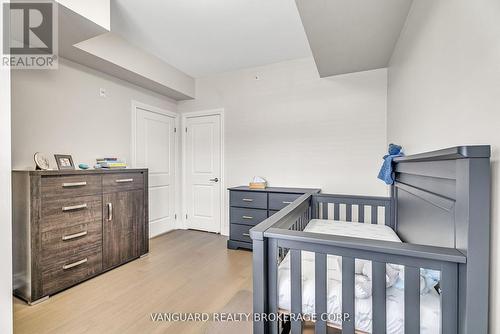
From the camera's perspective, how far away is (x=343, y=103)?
3.00 m

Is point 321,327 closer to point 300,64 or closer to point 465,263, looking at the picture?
point 465,263

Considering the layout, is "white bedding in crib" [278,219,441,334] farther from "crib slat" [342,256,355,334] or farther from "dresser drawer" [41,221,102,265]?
"dresser drawer" [41,221,102,265]

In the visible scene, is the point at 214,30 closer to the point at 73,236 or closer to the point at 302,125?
the point at 302,125

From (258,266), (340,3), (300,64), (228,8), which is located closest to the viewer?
(258,266)

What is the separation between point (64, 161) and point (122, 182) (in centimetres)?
57

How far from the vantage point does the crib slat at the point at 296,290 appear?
1022mm

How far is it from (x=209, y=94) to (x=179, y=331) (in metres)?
3.26

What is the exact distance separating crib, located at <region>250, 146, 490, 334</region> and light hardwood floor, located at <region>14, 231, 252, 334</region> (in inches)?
33.0

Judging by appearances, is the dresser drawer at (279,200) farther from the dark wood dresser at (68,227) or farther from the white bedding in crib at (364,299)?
the dark wood dresser at (68,227)

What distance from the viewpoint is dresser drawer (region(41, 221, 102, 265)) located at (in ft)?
6.43

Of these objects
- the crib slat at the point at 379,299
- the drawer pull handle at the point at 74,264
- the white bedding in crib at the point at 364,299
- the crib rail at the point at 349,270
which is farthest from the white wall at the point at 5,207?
the crib slat at the point at 379,299

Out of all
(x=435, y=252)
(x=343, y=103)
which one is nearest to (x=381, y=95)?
(x=343, y=103)

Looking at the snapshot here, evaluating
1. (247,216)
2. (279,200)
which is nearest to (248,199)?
(247,216)

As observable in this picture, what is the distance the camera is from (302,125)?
10.6ft
